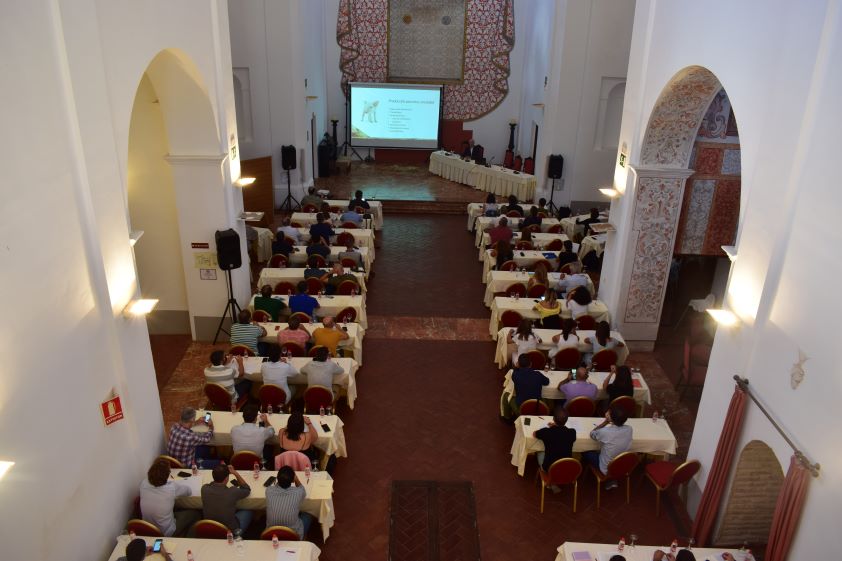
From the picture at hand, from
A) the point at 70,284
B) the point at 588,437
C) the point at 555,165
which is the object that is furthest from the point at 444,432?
the point at 555,165

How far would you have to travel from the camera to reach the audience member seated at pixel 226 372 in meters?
8.62

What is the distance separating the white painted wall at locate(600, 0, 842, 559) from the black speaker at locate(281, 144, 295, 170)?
1228 centimetres

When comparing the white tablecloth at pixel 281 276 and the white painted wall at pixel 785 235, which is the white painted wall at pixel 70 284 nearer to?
the white tablecloth at pixel 281 276

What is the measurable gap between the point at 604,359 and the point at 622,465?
2.33m

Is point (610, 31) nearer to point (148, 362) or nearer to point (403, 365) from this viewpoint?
point (403, 365)

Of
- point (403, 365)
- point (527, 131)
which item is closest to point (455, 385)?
point (403, 365)

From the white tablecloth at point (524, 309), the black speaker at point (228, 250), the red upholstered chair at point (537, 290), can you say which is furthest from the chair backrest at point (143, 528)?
the red upholstered chair at point (537, 290)

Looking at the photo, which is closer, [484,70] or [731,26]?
[731,26]

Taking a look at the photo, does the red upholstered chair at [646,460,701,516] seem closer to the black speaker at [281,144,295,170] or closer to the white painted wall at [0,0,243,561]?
the white painted wall at [0,0,243,561]

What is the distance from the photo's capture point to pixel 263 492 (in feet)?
23.0

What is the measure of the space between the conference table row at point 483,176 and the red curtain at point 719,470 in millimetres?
13034

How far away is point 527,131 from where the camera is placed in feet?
74.6

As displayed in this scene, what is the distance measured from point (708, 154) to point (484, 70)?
14.0 m

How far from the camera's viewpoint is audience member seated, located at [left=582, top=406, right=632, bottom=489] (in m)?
7.71
